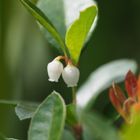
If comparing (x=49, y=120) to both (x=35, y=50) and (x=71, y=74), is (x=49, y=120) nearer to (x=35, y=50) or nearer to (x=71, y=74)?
(x=71, y=74)

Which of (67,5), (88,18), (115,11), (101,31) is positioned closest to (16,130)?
(101,31)

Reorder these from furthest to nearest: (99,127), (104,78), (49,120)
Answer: (104,78), (49,120), (99,127)

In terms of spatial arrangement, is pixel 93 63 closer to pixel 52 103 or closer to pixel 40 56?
pixel 40 56

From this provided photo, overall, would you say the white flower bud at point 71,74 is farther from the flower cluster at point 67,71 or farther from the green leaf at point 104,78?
the green leaf at point 104,78

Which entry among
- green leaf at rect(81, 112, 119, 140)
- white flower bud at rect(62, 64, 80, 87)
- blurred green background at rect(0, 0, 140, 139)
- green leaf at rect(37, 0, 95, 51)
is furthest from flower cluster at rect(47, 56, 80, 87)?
blurred green background at rect(0, 0, 140, 139)

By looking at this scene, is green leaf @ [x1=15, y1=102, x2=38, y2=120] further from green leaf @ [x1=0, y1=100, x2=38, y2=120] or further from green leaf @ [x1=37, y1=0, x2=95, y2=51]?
green leaf @ [x1=37, y1=0, x2=95, y2=51]

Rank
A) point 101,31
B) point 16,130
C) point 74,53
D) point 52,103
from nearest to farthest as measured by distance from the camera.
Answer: point 52,103 < point 74,53 < point 16,130 < point 101,31

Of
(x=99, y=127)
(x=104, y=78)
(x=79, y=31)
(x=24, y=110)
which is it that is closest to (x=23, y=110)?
(x=24, y=110)
